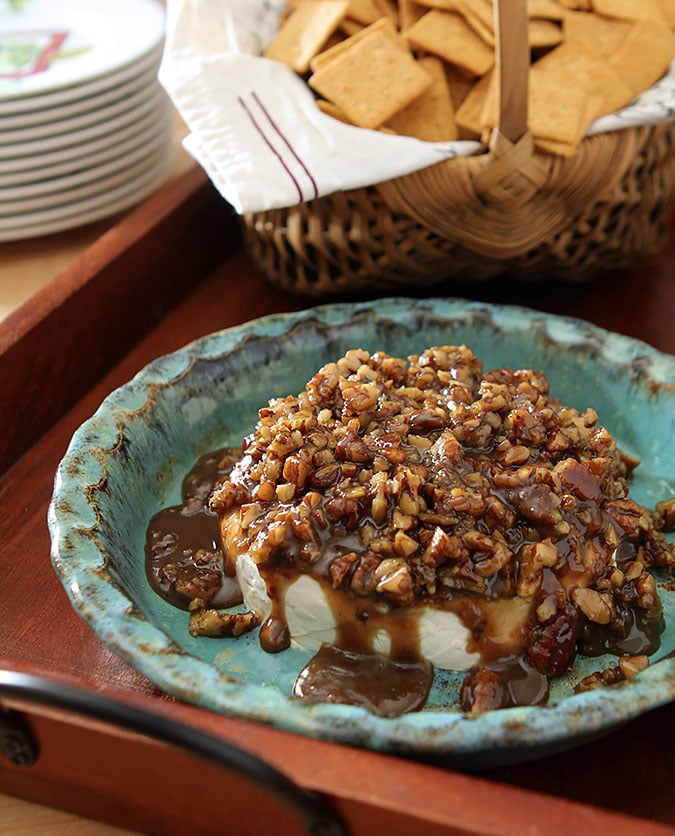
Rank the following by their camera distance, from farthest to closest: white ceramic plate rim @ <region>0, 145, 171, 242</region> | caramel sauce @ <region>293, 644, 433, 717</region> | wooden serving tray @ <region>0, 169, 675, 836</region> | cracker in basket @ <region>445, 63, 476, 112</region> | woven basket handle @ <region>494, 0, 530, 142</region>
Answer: white ceramic plate rim @ <region>0, 145, 171, 242</region> < cracker in basket @ <region>445, 63, 476, 112</region> < woven basket handle @ <region>494, 0, 530, 142</region> < caramel sauce @ <region>293, 644, 433, 717</region> < wooden serving tray @ <region>0, 169, 675, 836</region>

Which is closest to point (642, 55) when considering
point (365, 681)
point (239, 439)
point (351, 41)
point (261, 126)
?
point (351, 41)

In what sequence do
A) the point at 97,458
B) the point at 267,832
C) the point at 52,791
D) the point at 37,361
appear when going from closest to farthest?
the point at 267,832, the point at 52,791, the point at 97,458, the point at 37,361

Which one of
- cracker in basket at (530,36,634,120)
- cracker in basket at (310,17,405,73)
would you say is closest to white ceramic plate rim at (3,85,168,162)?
cracker in basket at (310,17,405,73)

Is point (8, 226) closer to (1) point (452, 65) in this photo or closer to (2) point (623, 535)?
(1) point (452, 65)

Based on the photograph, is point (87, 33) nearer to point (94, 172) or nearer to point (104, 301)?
point (94, 172)

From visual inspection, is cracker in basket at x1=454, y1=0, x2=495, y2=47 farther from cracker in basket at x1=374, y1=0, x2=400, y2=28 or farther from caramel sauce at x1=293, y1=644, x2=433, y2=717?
caramel sauce at x1=293, y1=644, x2=433, y2=717

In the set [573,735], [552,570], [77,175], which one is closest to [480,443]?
[552,570]
